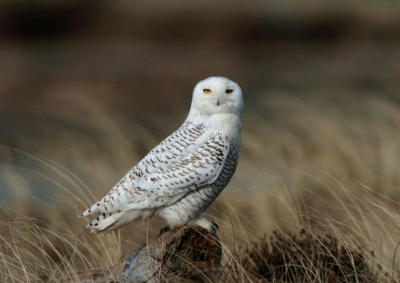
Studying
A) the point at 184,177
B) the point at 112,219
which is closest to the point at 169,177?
the point at 184,177

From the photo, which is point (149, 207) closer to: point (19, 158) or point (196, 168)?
point (196, 168)

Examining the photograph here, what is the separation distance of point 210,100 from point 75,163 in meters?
3.07

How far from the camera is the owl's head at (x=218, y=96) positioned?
2.60 m

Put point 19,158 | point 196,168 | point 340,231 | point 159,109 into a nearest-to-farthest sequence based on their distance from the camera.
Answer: point 196,168 → point 340,231 → point 19,158 → point 159,109

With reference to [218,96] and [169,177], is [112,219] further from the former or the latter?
[218,96]

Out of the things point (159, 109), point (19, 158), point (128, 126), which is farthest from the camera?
point (159, 109)

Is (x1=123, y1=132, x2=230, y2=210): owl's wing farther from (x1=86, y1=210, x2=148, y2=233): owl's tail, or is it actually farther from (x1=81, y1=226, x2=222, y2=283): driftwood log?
(x1=81, y1=226, x2=222, y2=283): driftwood log

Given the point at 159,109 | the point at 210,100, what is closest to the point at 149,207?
the point at 210,100

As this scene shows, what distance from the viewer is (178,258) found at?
2.61 metres

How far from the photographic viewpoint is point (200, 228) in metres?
2.62

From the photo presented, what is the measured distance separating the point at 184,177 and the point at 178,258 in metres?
0.35

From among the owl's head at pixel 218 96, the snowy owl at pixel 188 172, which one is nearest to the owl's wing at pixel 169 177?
the snowy owl at pixel 188 172

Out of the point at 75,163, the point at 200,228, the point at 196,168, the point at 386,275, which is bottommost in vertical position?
the point at 75,163

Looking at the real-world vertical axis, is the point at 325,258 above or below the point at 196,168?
below
